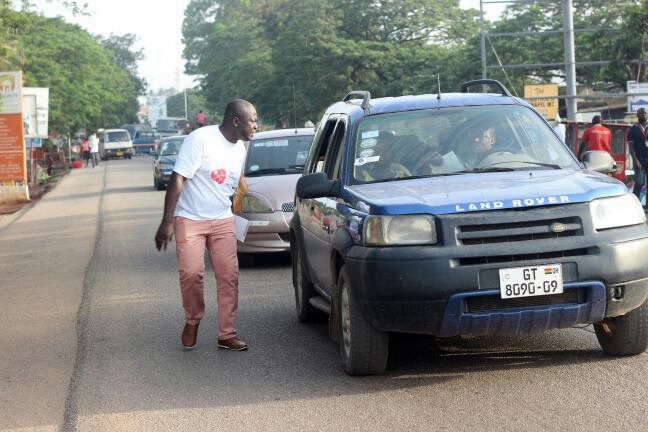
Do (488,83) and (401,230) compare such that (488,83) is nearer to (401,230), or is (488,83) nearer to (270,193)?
(401,230)

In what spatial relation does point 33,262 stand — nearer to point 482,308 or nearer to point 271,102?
point 482,308

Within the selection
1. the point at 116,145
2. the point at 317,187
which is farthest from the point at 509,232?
the point at 116,145

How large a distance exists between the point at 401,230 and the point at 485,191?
570 mm

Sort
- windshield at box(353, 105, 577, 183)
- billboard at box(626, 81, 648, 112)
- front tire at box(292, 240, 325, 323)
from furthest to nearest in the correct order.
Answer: billboard at box(626, 81, 648, 112)
front tire at box(292, 240, 325, 323)
windshield at box(353, 105, 577, 183)

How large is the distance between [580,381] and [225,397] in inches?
81.6

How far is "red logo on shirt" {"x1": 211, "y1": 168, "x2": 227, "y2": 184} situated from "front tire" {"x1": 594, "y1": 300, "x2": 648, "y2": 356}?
2788 mm

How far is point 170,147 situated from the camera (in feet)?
117

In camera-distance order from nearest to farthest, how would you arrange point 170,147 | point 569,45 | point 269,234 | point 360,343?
point 360,343 → point 269,234 → point 569,45 → point 170,147

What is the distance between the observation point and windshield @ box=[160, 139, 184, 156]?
115ft

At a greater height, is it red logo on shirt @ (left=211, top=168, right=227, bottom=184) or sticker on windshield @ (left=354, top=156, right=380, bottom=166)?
sticker on windshield @ (left=354, top=156, right=380, bottom=166)

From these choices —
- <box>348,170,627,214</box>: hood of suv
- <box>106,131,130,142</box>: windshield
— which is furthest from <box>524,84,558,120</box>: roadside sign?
<box>106,131,130,142</box>: windshield

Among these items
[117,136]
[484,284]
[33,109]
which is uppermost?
[33,109]

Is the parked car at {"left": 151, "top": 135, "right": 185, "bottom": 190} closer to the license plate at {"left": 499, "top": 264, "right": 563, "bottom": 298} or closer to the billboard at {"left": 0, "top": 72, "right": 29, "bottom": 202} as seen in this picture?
the billboard at {"left": 0, "top": 72, "right": 29, "bottom": 202}

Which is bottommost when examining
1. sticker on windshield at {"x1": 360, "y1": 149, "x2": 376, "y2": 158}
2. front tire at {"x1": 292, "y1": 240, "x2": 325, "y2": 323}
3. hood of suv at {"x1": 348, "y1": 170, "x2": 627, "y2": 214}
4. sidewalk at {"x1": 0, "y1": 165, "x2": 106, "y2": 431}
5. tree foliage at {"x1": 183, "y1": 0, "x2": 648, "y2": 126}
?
sidewalk at {"x1": 0, "y1": 165, "x2": 106, "y2": 431}
